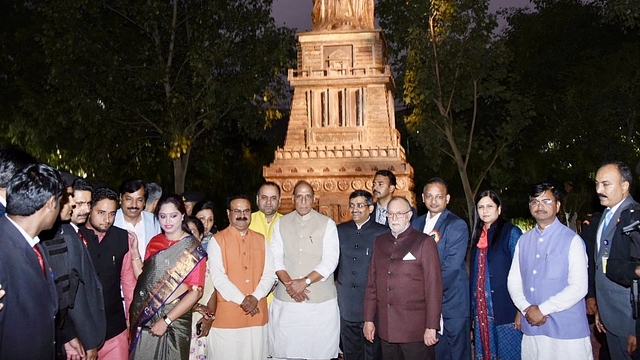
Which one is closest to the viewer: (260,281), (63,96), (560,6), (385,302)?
(385,302)

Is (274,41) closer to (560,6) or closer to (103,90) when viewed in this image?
(103,90)

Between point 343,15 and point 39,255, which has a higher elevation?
point 343,15

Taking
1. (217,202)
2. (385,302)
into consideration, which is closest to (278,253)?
(385,302)

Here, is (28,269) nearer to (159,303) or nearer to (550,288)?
(159,303)

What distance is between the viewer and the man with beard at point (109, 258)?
441 cm

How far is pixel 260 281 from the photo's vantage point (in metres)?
5.00

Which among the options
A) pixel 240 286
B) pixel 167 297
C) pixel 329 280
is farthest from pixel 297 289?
pixel 167 297

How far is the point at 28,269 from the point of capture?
9.99 feet

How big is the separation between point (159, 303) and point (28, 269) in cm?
146

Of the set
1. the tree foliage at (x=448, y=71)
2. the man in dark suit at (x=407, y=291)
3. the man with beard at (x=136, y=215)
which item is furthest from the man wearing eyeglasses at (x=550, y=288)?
the tree foliage at (x=448, y=71)

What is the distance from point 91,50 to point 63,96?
5.18 ft

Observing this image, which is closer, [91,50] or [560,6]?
[91,50]

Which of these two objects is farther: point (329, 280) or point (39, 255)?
point (329, 280)

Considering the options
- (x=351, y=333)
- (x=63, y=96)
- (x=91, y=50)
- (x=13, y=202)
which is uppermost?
(x=91, y=50)
